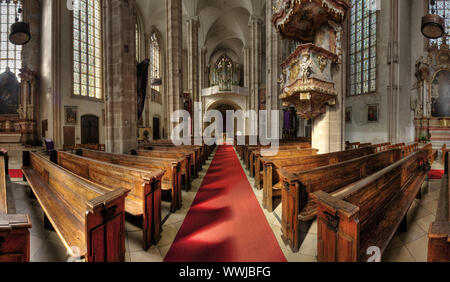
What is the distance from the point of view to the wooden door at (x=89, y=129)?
13485 millimetres

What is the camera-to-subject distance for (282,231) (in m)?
2.59

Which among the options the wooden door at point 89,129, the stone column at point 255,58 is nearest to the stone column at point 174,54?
the wooden door at point 89,129

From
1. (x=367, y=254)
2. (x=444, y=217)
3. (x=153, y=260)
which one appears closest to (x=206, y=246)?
(x=153, y=260)

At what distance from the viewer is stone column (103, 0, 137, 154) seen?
21.4ft

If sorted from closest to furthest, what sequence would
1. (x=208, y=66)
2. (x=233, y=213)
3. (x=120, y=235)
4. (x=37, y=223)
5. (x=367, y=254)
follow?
(x=367, y=254) → (x=120, y=235) → (x=37, y=223) → (x=233, y=213) → (x=208, y=66)

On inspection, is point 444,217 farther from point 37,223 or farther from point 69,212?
point 37,223

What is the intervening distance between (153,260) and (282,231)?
165 cm

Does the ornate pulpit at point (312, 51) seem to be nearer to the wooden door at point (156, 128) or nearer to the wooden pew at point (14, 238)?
the wooden pew at point (14, 238)

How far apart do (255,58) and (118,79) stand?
557 inches

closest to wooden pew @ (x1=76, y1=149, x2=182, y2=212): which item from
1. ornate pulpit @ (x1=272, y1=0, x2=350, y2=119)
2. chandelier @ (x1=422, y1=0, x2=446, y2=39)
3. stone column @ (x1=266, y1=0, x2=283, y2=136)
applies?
ornate pulpit @ (x1=272, y1=0, x2=350, y2=119)

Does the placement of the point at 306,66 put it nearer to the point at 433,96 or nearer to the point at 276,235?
the point at 276,235

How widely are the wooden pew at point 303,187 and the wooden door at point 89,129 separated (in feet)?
50.5

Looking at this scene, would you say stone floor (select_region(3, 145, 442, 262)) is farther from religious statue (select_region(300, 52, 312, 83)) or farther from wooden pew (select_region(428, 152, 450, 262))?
religious statue (select_region(300, 52, 312, 83))

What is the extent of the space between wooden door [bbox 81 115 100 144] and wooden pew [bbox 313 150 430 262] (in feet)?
52.8
